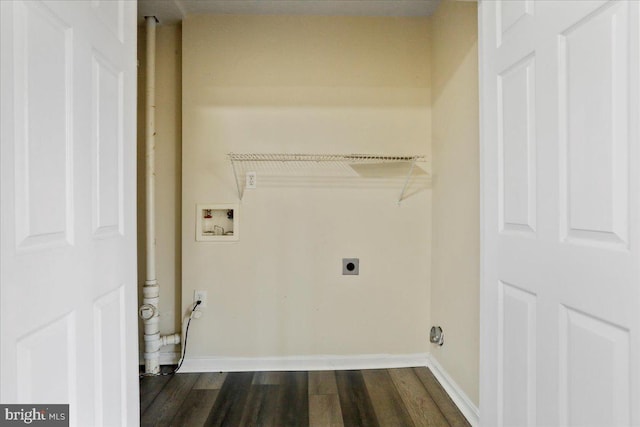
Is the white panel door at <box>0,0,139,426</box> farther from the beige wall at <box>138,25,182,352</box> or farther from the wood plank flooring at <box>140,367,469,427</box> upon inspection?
the beige wall at <box>138,25,182,352</box>

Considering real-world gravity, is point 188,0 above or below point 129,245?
above

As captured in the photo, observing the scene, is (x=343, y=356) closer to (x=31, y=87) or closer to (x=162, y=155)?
(x=162, y=155)

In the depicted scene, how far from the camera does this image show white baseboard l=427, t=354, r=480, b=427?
1798 millimetres

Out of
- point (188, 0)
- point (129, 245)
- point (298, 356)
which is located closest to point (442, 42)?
point (188, 0)

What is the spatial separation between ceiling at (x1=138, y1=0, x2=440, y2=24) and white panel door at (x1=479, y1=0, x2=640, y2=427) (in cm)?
113

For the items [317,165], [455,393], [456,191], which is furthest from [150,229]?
[455,393]

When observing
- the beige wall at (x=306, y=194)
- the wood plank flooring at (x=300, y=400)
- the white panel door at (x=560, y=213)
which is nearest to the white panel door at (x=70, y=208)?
the wood plank flooring at (x=300, y=400)

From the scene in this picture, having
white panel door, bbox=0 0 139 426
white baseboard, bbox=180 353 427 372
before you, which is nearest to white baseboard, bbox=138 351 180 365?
white baseboard, bbox=180 353 427 372

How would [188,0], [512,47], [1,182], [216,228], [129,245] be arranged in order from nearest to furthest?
1. [1,182]
2. [512,47]
3. [129,245]
4. [188,0]
5. [216,228]

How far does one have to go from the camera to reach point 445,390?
2.11 m

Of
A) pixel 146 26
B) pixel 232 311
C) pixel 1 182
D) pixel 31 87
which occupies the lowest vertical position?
pixel 232 311

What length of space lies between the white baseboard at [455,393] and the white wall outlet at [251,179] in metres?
1.74

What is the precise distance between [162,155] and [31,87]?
5.46 ft

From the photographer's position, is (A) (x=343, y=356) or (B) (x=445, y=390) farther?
(A) (x=343, y=356)
